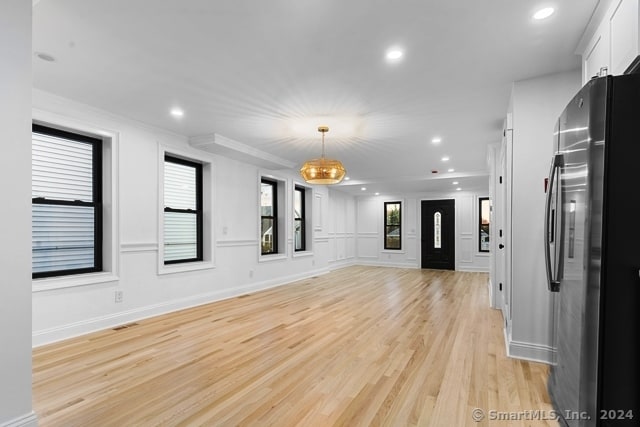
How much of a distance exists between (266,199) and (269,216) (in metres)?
0.38

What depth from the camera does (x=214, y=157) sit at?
5.50 meters

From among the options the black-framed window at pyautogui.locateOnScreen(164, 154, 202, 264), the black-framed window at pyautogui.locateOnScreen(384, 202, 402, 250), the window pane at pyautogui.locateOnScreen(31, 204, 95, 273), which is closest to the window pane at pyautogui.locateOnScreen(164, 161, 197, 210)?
the black-framed window at pyautogui.locateOnScreen(164, 154, 202, 264)

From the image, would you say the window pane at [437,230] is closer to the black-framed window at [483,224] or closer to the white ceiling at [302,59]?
the black-framed window at [483,224]

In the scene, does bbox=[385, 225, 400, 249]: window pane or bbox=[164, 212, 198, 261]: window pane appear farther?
bbox=[385, 225, 400, 249]: window pane

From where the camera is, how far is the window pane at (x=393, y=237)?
10.8 metres

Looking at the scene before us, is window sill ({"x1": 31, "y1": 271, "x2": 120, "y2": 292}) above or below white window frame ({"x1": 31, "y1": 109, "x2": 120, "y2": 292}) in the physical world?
below

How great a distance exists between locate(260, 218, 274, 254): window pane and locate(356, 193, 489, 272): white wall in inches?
188

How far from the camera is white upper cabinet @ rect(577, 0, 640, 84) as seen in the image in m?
1.64

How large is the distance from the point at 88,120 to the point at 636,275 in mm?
4808

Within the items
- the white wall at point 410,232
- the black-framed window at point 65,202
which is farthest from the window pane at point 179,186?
the white wall at point 410,232

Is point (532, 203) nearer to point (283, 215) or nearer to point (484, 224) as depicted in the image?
point (283, 215)

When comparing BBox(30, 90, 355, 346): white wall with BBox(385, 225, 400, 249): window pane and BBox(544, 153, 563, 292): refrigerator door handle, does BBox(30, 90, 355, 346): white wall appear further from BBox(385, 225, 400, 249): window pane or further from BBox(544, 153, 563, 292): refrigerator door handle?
BBox(385, 225, 400, 249): window pane

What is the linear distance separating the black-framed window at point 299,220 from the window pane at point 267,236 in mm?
1021

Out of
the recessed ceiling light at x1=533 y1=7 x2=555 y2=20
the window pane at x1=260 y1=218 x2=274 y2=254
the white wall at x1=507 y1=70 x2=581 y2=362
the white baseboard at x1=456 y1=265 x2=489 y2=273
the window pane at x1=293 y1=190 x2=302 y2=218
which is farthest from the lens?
the white baseboard at x1=456 y1=265 x2=489 y2=273
